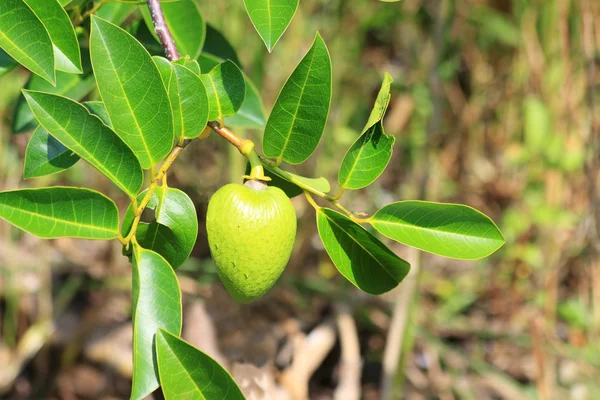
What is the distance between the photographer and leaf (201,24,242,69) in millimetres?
912

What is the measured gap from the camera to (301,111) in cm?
63

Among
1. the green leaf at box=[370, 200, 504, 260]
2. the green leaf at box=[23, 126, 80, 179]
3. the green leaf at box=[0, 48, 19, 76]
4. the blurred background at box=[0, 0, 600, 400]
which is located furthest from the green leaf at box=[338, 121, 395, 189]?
the blurred background at box=[0, 0, 600, 400]

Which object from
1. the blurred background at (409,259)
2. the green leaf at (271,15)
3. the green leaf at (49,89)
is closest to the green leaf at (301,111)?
the green leaf at (271,15)

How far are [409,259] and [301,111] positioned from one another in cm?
116

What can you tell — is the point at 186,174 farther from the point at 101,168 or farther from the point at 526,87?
the point at 101,168

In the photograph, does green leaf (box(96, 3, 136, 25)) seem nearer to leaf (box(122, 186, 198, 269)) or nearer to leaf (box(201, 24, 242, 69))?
leaf (box(201, 24, 242, 69))

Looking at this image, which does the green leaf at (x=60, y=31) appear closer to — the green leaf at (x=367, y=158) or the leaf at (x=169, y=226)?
the leaf at (x=169, y=226)

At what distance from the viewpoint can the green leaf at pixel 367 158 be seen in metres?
0.63

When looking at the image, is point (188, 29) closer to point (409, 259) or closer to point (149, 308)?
point (149, 308)

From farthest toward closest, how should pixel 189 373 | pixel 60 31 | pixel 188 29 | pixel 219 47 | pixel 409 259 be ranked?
pixel 409 259 < pixel 219 47 < pixel 188 29 < pixel 60 31 < pixel 189 373

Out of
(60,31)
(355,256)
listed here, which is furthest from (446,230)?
(60,31)

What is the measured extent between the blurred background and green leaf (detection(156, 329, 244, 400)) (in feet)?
3.10

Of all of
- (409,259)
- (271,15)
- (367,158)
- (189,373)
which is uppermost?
(271,15)

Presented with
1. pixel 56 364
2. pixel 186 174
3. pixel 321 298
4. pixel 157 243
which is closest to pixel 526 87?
pixel 321 298
